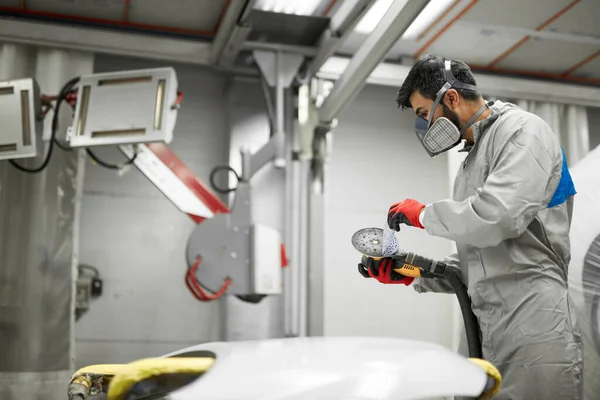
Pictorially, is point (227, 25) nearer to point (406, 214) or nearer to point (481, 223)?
point (406, 214)

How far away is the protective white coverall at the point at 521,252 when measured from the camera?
1790 mm

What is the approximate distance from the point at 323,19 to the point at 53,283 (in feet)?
7.74

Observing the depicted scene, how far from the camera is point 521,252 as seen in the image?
190cm

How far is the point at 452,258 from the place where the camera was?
227 cm

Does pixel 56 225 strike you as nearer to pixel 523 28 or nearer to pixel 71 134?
pixel 71 134

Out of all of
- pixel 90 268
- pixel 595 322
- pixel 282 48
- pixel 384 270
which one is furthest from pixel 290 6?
pixel 595 322

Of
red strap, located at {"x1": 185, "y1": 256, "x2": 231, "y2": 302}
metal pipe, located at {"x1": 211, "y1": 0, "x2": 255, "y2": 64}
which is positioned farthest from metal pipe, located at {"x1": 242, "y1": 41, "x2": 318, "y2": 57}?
red strap, located at {"x1": 185, "y1": 256, "x2": 231, "y2": 302}

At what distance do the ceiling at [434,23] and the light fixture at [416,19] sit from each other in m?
0.03

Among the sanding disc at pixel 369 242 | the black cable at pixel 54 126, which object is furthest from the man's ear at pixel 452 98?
the black cable at pixel 54 126

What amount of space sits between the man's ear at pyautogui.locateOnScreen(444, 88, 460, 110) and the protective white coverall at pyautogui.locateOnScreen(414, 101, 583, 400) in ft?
0.48

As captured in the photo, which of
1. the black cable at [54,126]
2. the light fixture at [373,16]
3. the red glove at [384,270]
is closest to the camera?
the red glove at [384,270]

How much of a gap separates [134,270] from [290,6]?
2.01 meters

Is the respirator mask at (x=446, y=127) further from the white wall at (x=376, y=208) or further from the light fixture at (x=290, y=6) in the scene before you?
the white wall at (x=376, y=208)

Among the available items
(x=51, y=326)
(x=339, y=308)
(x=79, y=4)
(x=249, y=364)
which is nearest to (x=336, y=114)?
(x=339, y=308)
